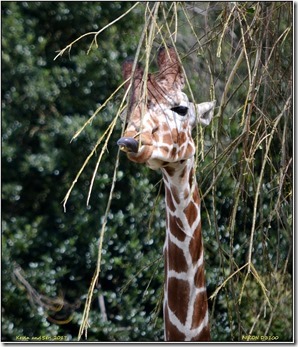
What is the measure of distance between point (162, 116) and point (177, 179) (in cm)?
26

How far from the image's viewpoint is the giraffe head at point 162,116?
2.49m

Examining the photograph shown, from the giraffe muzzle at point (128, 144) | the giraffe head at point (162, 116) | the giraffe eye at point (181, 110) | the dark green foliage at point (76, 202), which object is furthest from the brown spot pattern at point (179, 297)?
the dark green foliage at point (76, 202)

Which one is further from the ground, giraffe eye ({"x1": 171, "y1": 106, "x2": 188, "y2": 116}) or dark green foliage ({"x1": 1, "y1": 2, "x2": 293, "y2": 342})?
giraffe eye ({"x1": 171, "y1": 106, "x2": 188, "y2": 116})

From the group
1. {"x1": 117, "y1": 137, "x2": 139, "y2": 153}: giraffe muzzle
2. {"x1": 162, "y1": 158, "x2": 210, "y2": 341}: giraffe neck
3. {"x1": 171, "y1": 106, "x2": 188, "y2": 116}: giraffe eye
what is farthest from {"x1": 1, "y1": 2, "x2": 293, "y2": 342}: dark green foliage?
{"x1": 117, "y1": 137, "x2": 139, "y2": 153}: giraffe muzzle

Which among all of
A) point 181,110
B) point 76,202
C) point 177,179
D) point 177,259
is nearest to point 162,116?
point 181,110

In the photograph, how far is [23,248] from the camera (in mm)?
4680

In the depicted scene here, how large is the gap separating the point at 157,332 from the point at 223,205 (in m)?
0.64

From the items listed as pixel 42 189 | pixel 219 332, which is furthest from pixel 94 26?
pixel 219 332

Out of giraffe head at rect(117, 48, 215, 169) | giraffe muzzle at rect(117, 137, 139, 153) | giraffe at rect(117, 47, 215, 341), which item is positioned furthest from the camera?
giraffe at rect(117, 47, 215, 341)

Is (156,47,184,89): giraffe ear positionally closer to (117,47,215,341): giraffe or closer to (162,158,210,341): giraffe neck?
(117,47,215,341): giraffe

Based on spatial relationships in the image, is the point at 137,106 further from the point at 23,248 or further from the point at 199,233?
the point at 23,248

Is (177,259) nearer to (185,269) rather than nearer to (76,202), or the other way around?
(185,269)

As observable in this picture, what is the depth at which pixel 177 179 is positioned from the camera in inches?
111

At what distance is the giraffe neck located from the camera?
2.88m
